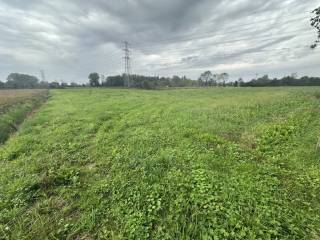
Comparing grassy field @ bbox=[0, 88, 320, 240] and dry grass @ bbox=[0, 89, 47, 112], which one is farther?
dry grass @ bbox=[0, 89, 47, 112]

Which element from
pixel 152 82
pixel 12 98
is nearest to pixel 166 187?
pixel 12 98

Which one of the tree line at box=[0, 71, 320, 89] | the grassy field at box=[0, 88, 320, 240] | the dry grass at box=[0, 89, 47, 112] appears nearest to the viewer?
the grassy field at box=[0, 88, 320, 240]

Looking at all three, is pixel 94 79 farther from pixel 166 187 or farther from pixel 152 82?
pixel 166 187

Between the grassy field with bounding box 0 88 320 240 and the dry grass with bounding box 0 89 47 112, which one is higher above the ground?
the grassy field with bounding box 0 88 320 240

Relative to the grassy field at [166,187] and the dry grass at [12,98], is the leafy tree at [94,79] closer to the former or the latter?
the dry grass at [12,98]

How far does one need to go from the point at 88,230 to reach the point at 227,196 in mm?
2620

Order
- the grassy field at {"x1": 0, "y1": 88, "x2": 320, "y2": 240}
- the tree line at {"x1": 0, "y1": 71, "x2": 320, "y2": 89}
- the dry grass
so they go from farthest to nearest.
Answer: the tree line at {"x1": 0, "y1": 71, "x2": 320, "y2": 89}
the dry grass
the grassy field at {"x1": 0, "y1": 88, "x2": 320, "y2": 240}

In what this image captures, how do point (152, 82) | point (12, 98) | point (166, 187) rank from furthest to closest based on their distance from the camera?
1. point (152, 82)
2. point (12, 98)
3. point (166, 187)

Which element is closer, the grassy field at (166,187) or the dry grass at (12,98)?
the grassy field at (166,187)

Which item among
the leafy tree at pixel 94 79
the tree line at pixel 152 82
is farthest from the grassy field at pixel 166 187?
the leafy tree at pixel 94 79

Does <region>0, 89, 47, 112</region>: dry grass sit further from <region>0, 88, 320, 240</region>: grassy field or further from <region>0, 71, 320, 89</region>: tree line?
<region>0, 71, 320, 89</region>: tree line

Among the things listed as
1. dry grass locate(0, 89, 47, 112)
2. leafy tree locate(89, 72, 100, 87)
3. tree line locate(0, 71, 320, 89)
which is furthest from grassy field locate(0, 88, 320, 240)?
leafy tree locate(89, 72, 100, 87)

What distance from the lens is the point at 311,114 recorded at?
34.5 feet

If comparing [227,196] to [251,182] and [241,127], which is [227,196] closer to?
[251,182]
